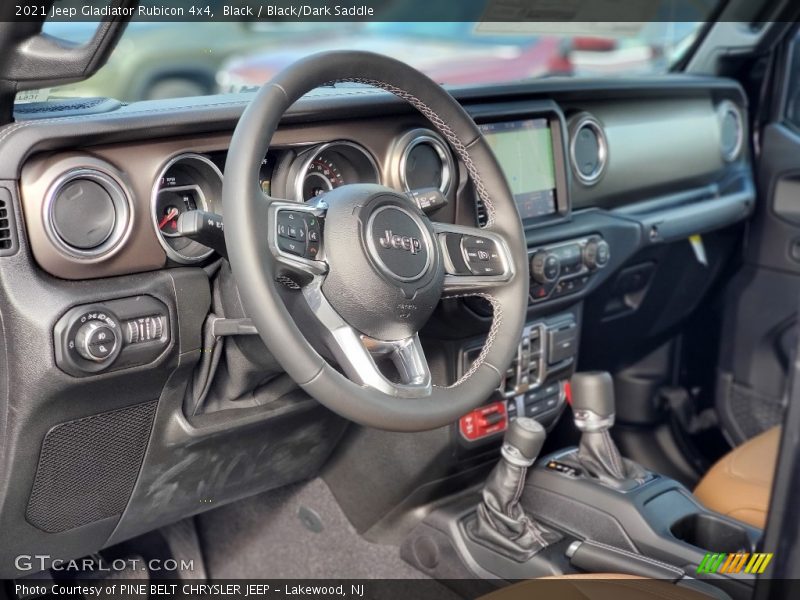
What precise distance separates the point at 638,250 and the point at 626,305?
312mm

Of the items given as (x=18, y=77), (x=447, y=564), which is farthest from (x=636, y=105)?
(x=18, y=77)

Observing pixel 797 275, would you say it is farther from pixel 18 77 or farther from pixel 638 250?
pixel 18 77

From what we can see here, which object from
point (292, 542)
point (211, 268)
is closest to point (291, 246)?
point (211, 268)

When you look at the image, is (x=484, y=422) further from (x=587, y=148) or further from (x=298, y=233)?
(x=298, y=233)

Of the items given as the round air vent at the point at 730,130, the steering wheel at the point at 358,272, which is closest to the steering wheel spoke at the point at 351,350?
the steering wheel at the point at 358,272

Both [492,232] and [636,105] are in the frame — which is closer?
[492,232]

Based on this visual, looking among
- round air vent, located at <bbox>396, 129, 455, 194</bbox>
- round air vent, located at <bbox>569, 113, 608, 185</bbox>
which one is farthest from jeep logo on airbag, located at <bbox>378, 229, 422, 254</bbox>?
round air vent, located at <bbox>569, 113, 608, 185</bbox>

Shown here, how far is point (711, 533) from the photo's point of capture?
186cm

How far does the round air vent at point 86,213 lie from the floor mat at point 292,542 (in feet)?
2.94

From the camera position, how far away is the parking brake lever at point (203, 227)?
1.20 m

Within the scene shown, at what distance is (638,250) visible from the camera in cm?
220

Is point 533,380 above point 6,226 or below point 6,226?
Answer: below

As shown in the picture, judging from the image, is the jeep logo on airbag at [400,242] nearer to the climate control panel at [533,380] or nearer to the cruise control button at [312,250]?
the cruise control button at [312,250]

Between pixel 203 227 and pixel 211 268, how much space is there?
28 centimetres
